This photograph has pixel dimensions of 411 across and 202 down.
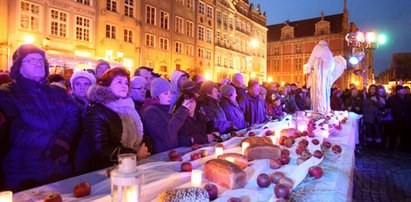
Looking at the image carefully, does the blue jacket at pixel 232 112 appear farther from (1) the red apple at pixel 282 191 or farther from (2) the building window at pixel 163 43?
(2) the building window at pixel 163 43

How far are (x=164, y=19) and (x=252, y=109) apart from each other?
73.2 ft

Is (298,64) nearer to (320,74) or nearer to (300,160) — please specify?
(320,74)

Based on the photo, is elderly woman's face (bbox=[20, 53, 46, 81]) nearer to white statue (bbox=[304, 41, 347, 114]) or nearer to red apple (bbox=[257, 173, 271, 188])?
red apple (bbox=[257, 173, 271, 188])

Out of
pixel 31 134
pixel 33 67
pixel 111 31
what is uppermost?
pixel 111 31

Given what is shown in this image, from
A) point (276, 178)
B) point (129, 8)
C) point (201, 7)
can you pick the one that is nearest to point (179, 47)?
point (201, 7)

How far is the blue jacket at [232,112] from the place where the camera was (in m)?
6.16

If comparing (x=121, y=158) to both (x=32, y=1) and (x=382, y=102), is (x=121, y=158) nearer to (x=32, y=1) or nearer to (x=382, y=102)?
(x=382, y=102)

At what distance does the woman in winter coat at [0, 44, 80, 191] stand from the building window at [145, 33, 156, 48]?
23116mm

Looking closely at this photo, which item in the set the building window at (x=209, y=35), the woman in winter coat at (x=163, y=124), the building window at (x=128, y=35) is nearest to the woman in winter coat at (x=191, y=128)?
the woman in winter coat at (x=163, y=124)

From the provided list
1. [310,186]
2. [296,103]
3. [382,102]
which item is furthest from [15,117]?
[382,102]

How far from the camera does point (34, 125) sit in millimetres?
3078

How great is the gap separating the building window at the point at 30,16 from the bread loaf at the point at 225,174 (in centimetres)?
1790

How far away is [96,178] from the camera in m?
2.53

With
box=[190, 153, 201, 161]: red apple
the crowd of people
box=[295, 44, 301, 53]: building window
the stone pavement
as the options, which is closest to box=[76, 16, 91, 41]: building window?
the crowd of people
